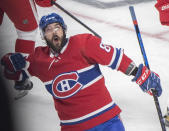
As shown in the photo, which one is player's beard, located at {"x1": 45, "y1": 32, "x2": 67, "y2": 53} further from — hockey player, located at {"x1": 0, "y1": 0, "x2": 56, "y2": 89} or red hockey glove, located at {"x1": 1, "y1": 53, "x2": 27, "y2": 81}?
hockey player, located at {"x1": 0, "y1": 0, "x2": 56, "y2": 89}

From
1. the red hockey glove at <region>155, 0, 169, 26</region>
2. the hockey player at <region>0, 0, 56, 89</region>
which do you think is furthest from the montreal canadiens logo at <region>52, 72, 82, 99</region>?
the hockey player at <region>0, 0, 56, 89</region>

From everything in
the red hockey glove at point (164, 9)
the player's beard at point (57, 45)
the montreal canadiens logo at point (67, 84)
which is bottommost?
the montreal canadiens logo at point (67, 84)

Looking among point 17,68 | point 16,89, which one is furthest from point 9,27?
point 17,68

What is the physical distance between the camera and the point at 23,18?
2.04 m

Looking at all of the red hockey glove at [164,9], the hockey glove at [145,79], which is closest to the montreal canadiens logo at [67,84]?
the hockey glove at [145,79]

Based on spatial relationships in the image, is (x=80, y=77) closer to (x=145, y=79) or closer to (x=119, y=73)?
(x=145, y=79)

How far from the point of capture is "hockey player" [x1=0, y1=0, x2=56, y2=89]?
2.01m

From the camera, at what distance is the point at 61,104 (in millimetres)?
1334

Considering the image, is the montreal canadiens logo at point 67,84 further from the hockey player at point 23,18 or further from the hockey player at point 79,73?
the hockey player at point 23,18

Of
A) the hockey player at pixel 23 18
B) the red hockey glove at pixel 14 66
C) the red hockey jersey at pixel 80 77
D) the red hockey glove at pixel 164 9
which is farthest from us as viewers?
the hockey player at pixel 23 18

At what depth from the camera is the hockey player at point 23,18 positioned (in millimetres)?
2010

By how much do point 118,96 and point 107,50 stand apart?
1044mm

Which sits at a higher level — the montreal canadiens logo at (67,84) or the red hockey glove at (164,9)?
the red hockey glove at (164,9)

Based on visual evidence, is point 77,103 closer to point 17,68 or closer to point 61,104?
point 61,104
